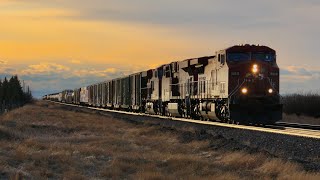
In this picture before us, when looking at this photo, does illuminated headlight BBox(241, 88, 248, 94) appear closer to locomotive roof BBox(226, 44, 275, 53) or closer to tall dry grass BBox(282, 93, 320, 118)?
locomotive roof BBox(226, 44, 275, 53)

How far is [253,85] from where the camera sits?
22.3 metres

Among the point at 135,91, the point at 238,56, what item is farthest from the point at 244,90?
the point at 135,91

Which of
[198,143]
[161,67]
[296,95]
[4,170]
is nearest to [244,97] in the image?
[198,143]

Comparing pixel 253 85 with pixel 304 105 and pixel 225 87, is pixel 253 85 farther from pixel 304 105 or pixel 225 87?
pixel 304 105

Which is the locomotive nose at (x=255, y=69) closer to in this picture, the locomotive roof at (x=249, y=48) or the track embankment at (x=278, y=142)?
the locomotive roof at (x=249, y=48)

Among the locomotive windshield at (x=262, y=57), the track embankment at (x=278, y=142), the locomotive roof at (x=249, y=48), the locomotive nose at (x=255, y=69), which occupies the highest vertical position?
the locomotive roof at (x=249, y=48)

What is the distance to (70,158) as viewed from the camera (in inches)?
568

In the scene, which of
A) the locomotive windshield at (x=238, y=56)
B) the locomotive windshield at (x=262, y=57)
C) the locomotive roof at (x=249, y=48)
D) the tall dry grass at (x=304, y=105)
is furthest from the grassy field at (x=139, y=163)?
the tall dry grass at (x=304, y=105)

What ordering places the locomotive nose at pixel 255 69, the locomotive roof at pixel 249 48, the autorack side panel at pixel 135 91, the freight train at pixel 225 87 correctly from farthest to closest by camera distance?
the autorack side panel at pixel 135 91 < the locomotive roof at pixel 249 48 < the locomotive nose at pixel 255 69 < the freight train at pixel 225 87

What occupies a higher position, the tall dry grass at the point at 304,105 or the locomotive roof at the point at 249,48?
the locomotive roof at the point at 249,48

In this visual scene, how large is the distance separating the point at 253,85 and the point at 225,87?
1334mm

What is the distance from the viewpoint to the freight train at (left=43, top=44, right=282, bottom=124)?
2166cm

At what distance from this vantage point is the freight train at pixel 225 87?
21.7 meters

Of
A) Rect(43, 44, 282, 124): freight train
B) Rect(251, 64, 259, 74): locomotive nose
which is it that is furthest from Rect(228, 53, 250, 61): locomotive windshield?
Rect(251, 64, 259, 74): locomotive nose
